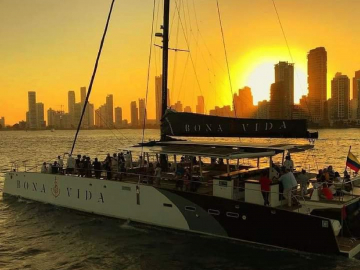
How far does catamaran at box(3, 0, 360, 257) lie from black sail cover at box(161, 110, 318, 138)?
0.04 metres

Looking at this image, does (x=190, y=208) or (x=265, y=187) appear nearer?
(x=265, y=187)

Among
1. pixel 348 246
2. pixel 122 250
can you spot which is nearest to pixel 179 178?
pixel 122 250

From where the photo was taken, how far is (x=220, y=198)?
1385 centimetres

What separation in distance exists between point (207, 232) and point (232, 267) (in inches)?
81.3

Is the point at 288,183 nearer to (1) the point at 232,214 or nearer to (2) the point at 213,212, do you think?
(1) the point at 232,214

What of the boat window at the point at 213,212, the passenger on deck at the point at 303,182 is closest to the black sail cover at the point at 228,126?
the passenger on deck at the point at 303,182

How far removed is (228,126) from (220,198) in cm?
316

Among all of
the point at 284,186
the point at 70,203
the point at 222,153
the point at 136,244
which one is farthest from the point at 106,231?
the point at 284,186

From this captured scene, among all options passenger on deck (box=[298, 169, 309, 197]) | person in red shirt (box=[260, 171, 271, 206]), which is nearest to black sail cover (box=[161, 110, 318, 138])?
passenger on deck (box=[298, 169, 309, 197])

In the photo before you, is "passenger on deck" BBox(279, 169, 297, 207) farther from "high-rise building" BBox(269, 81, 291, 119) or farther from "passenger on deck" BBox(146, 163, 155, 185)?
"high-rise building" BBox(269, 81, 291, 119)

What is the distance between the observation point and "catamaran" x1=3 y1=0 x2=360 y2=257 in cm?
1262

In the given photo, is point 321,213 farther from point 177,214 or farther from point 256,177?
point 177,214

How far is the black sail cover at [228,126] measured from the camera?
14.4 m

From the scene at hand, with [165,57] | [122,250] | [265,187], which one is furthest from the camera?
[165,57]
